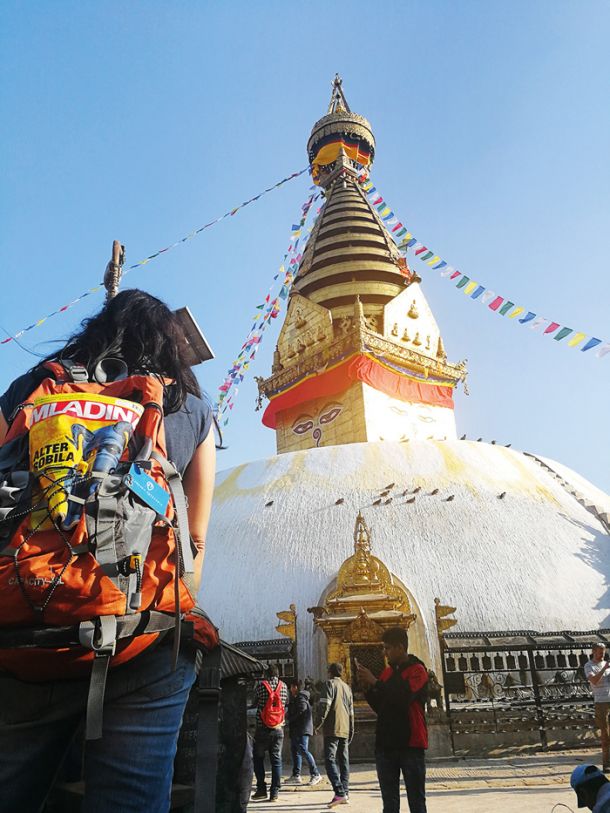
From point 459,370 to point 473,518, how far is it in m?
8.73

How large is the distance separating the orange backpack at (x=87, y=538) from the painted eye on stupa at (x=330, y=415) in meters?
15.6

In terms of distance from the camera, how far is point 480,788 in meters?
5.17

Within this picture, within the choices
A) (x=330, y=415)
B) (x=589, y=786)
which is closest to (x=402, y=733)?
(x=589, y=786)

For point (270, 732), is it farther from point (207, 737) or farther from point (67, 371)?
point (67, 371)

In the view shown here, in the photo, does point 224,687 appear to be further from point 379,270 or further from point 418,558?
point 379,270

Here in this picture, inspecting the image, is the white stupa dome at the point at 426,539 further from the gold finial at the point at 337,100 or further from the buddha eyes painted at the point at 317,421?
the gold finial at the point at 337,100

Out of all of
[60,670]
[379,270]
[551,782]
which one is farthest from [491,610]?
[379,270]

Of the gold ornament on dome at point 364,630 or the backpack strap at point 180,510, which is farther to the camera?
the gold ornament on dome at point 364,630

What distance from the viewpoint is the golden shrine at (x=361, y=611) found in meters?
8.31

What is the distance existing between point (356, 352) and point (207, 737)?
15.3 metres

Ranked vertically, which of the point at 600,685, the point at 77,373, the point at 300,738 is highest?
the point at 77,373

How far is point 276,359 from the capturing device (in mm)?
19156

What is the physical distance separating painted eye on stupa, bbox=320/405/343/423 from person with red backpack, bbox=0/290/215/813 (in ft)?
51.1

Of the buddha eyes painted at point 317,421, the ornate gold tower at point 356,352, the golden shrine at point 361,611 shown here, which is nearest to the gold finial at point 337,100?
the ornate gold tower at point 356,352
